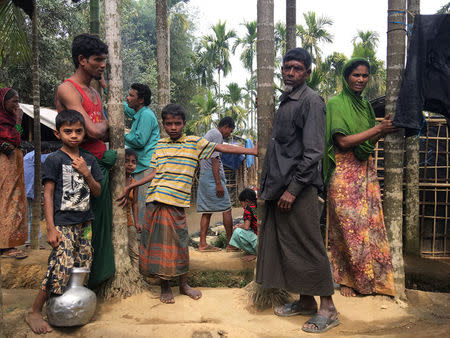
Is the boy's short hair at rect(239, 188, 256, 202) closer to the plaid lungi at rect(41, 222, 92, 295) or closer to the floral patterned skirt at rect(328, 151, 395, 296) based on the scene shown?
the floral patterned skirt at rect(328, 151, 395, 296)

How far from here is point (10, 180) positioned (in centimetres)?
436

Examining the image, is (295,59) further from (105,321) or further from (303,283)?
(105,321)

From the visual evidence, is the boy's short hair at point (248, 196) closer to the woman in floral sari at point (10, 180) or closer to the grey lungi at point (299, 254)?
the grey lungi at point (299, 254)

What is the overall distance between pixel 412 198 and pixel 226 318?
3429mm

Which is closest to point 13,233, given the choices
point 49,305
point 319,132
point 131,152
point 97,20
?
point 131,152

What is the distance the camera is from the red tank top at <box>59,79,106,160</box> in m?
3.13

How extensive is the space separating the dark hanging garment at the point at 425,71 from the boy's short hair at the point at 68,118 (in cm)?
252

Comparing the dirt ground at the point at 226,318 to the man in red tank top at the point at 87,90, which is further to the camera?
the man in red tank top at the point at 87,90

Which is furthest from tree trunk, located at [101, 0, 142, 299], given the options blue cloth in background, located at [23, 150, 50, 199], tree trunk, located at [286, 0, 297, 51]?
tree trunk, located at [286, 0, 297, 51]

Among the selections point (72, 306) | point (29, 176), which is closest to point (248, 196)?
point (72, 306)

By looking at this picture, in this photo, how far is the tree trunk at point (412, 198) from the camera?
17.0 ft

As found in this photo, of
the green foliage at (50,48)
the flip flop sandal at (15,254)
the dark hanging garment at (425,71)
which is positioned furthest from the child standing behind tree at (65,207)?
the green foliage at (50,48)

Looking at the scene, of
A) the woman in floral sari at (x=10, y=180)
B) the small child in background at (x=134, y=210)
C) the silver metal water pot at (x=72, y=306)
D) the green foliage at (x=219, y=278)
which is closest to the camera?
the silver metal water pot at (x=72, y=306)

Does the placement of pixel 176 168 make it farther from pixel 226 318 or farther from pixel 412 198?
pixel 412 198
